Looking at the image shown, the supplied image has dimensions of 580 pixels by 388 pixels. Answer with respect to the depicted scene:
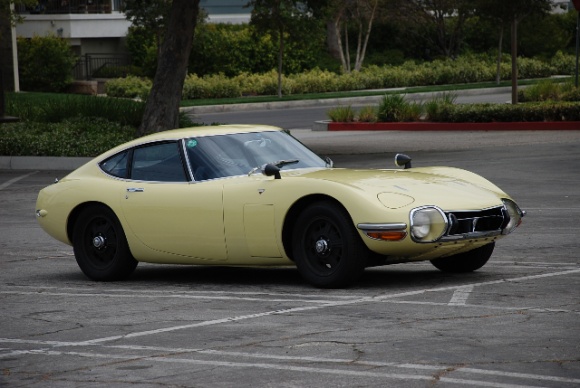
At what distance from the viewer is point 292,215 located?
987cm

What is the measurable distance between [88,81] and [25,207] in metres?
36.2

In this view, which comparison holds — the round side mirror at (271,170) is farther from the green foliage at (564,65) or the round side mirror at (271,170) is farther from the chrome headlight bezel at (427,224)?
the green foliage at (564,65)

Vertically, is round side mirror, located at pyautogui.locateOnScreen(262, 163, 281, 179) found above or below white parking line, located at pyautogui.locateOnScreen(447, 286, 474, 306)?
above

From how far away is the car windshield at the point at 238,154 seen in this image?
34.3 ft

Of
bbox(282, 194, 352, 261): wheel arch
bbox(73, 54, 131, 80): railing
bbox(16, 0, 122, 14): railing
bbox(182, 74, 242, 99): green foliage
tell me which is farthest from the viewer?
bbox(16, 0, 122, 14): railing

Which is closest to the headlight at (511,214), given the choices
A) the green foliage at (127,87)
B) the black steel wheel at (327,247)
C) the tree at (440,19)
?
the black steel wheel at (327,247)

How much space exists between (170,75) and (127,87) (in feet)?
74.7

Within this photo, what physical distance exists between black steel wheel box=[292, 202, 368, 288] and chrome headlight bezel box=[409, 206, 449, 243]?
432mm

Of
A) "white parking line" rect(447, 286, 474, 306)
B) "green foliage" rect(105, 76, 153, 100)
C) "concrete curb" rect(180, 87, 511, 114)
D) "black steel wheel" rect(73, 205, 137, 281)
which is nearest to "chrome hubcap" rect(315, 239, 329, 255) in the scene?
"white parking line" rect(447, 286, 474, 306)

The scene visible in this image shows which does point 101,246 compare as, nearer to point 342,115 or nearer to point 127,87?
point 342,115

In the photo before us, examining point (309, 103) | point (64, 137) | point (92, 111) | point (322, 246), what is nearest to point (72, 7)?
point (309, 103)

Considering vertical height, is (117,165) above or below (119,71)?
above

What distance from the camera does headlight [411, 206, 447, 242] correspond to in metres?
9.30

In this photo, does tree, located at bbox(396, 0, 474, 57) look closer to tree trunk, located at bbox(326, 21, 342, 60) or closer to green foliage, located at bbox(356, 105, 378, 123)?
tree trunk, located at bbox(326, 21, 342, 60)
